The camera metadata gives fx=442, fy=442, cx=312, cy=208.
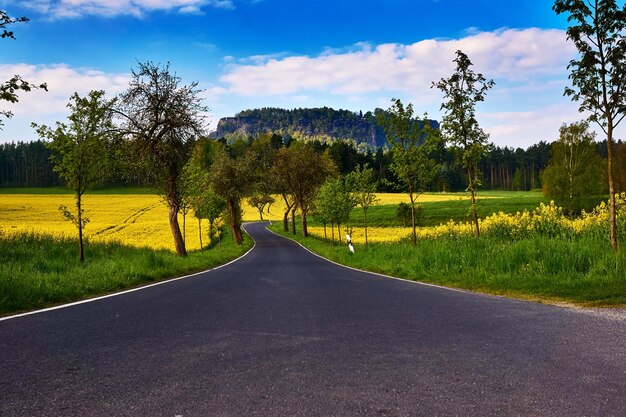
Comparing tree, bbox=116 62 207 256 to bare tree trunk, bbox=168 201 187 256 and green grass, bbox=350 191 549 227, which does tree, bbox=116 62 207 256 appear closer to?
bare tree trunk, bbox=168 201 187 256

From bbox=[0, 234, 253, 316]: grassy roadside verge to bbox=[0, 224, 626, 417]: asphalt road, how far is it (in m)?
1.75

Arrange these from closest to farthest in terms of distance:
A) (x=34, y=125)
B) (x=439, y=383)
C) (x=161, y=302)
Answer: (x=439, y=383) → (x=161, y=302) → (x=34, y=125)

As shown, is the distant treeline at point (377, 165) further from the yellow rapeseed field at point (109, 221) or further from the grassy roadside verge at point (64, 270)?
the grassy roadside verge at point (64, 270)

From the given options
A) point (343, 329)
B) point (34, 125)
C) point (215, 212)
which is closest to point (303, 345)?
point (343, 329)

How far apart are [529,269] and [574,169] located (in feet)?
171

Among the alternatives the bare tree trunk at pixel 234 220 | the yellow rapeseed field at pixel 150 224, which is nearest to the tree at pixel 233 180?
Answer: the bare tree trunk at pixel 234 220

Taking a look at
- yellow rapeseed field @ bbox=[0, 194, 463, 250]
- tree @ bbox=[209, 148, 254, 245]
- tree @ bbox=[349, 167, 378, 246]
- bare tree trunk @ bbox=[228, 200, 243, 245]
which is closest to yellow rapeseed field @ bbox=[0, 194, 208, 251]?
yellow rapeseed field @ bbox=[0, 194, 463, 250]

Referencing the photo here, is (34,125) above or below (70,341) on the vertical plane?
above

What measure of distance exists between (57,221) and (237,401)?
207 ft

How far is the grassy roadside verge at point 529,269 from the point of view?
30.6 feet

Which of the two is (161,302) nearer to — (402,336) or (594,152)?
(402,336)

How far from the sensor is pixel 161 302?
28.0 ft

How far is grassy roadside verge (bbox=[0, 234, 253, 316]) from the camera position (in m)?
8.82

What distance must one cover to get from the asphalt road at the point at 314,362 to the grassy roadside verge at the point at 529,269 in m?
2.26
